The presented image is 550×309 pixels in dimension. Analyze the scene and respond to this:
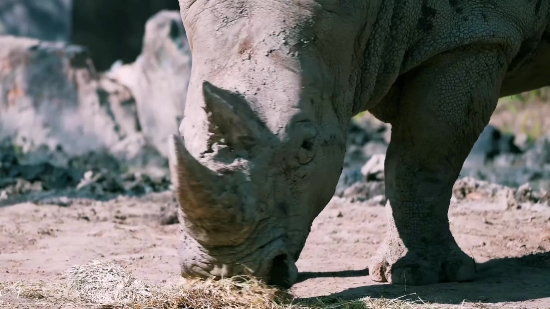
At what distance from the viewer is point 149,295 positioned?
4336mm

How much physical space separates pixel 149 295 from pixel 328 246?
2454 millimetres

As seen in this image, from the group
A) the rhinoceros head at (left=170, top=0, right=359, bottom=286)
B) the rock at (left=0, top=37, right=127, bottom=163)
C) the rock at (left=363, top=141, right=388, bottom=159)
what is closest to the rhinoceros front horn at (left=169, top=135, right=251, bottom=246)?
the rhinoceros head at (left=170, top=0, right=359, bottom=286)

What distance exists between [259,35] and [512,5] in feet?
5.42

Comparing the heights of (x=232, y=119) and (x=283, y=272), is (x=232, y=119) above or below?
above

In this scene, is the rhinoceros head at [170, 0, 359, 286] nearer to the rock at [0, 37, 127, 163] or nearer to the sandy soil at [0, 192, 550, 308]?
the sandy soil at [0, 192, 550, 308]

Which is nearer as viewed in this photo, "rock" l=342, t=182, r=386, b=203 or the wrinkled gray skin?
the wrinkled gray skin

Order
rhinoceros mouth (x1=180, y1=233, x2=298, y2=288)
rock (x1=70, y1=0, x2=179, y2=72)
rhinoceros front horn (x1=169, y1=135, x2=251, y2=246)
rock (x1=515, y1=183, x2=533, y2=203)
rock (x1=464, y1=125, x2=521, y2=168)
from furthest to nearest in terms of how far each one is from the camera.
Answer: rock (x1=70, y1=0, x2=179, y2=72) → rock (x1=464, y1=125, x2=521, y2=168) → rock (x1=515, y1=183, x2=533, y2=203) → rhinoceros mouth (x1=180, y1=233, x2=298, y2=288) → rhinoceros front horn (x1=169, y1=135, x2=251, y2=246)

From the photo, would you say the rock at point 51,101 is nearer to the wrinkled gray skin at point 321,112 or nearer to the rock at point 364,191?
the rock at point 364,191

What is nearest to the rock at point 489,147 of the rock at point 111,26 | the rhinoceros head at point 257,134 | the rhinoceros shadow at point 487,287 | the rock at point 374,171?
the rock at point 374,171

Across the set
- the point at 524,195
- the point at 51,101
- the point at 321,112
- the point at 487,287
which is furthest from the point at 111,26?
the point at 321,112

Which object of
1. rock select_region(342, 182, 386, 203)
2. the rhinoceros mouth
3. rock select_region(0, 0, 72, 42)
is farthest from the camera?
rock select_region(0, 0, 72, 42)

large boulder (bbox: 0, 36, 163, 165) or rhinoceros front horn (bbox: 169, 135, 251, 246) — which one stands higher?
large boulder (bbox: 0, 36, 163, 165)

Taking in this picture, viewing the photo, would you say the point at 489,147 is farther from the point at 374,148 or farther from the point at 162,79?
the point at 162,79

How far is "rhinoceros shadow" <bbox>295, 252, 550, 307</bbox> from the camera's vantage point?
16.2 feet
